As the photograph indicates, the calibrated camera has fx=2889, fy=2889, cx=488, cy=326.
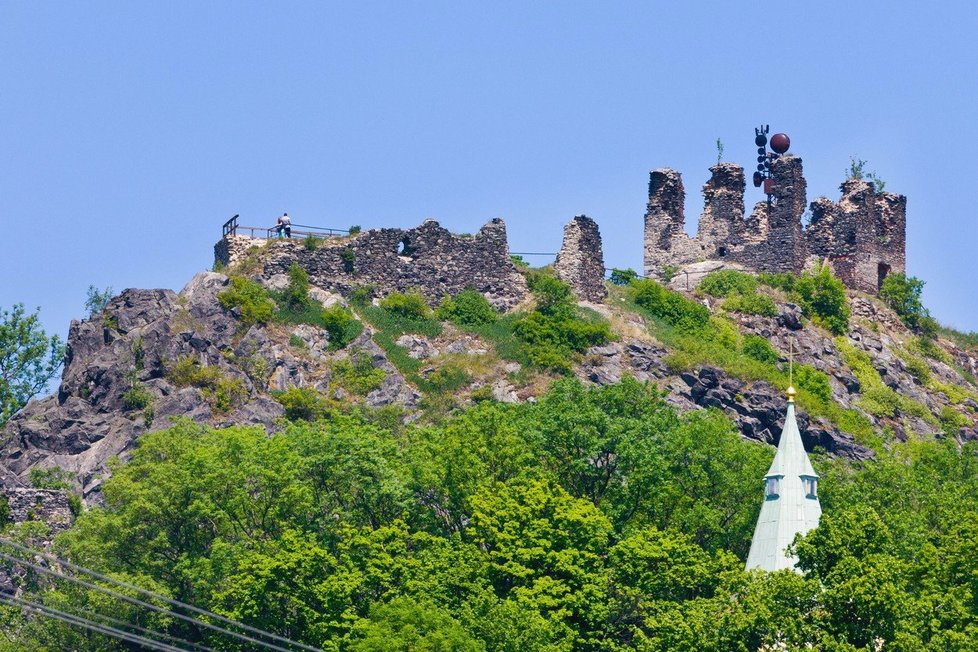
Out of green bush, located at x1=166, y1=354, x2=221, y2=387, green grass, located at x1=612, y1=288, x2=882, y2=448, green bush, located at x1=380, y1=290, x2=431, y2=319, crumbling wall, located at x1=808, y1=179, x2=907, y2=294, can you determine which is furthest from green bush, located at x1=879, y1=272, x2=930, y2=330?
green bush, located at x1=166, y1=354, x2=221, y2=387

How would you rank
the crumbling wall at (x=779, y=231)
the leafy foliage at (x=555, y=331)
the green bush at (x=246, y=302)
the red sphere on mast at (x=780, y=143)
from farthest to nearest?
the red sphere on mast at (x=780, y=143) < the crumbling wall at (x=779, y=231) < the leafy foliage at (x=555, y=331) < the green bush at (x=246, y=302)

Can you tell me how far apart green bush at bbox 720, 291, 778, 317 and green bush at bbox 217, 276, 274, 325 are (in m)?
16.0

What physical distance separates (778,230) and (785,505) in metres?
29.5

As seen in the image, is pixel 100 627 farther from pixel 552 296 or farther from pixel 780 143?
pixel 780 143

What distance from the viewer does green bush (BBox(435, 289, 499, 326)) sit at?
84875 millimetres

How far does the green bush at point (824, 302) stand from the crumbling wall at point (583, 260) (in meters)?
6.90

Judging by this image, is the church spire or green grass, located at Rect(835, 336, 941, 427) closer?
the church spire

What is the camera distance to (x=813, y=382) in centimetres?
8562

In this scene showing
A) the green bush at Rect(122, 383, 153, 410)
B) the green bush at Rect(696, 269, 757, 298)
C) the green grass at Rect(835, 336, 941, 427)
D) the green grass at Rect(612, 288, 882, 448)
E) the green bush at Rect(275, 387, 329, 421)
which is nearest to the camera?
the green bush at Rect(122, 383, 153, 410)

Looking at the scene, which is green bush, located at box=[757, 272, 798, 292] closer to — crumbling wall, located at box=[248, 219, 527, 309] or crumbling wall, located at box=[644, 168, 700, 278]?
crumbling wall, located at box=[644, 168, 700, 278]

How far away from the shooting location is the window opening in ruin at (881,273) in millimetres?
96050

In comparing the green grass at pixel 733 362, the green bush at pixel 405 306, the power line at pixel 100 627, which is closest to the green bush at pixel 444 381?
the green bush at pixel 405 306

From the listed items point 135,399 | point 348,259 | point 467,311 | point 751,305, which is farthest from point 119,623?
point 751,305

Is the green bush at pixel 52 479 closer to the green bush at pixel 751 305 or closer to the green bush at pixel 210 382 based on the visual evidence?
the green bush at pixel 210 382
